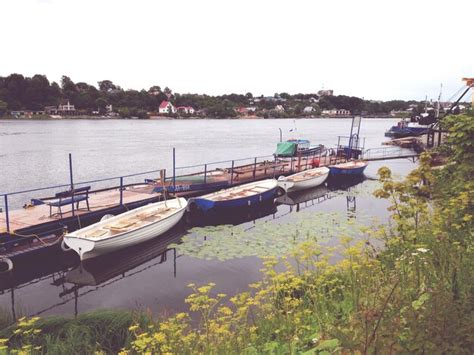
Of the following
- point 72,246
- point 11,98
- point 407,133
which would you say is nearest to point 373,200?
point 72,246

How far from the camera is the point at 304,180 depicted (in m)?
26.6

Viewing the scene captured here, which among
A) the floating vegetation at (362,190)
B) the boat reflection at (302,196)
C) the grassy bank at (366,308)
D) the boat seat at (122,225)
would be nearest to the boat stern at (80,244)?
the boat seat at (122,225)

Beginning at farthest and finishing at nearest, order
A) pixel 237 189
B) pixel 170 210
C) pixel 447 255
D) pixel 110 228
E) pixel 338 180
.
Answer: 1. pixel 338 180
2. pixel 237 189
3. pixel 170 210
4. pixel 110 228
5. pixel 447 255

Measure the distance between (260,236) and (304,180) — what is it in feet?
36.4

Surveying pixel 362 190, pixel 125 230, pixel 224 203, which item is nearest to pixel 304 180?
pixel 362 190

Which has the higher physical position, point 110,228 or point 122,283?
point 110,228

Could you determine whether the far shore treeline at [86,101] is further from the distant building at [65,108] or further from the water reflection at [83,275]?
the water reflection at [83,275]

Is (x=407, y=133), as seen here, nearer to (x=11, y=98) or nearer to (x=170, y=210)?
(x=170, y=210)

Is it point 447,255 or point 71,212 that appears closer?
point 447,255

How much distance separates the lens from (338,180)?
31.7 m

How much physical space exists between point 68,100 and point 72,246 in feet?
530

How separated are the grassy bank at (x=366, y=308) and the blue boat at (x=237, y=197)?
26.1 ft

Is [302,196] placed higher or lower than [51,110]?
lower

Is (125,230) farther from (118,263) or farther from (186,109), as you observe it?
(186,109)
